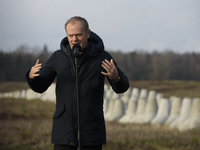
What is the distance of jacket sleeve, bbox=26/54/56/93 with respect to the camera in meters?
2.92

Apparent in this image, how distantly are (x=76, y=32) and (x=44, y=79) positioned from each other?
0.52 meters

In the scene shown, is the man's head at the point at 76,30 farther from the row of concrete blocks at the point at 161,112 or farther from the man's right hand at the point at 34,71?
the row of concrete blocks at the point at 161,112

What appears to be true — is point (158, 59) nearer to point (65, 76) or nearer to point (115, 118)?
point (115, 118)

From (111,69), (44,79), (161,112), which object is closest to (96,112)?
(111,69)

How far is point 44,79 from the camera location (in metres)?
3.02

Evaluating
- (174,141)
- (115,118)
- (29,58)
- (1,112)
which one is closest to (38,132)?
(174,141)

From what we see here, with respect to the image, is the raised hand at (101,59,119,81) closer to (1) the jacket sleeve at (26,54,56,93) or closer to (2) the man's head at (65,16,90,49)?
(2) the man's head at (65,16,90,49)

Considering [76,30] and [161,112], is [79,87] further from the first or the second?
[161,112]

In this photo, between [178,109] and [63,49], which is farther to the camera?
[178,109]

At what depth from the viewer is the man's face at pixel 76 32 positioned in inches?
114

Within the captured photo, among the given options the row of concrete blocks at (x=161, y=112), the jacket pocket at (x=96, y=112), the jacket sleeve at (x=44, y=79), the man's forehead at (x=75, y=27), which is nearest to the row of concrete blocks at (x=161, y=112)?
the row of concrete blocks at (x=161, y=112)

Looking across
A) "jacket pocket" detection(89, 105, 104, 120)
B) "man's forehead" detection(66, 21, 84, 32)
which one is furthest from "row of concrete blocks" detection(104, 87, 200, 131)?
"man's forehead" detection(66, 21, 84, 32)

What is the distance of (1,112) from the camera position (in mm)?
14016

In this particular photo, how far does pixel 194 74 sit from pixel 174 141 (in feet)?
91.5
